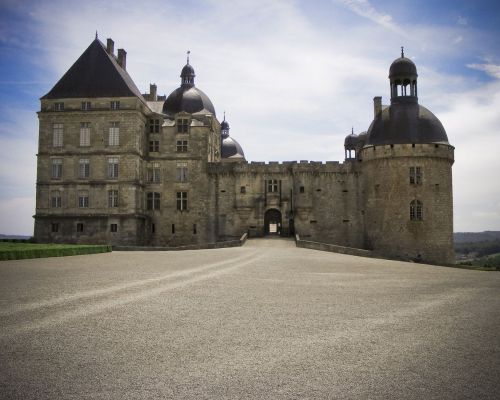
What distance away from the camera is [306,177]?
4516 centimetres

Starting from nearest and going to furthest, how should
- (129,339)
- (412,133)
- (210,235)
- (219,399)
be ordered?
(219,399)
(129,339)
(412,133)
(210,235)

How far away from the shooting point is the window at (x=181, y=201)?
147ft

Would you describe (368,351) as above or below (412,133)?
below

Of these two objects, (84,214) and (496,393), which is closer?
(496,393)

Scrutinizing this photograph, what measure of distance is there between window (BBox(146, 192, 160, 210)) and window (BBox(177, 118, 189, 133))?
6756 mm

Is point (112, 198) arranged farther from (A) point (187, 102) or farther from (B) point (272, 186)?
(B) point (272, 186)

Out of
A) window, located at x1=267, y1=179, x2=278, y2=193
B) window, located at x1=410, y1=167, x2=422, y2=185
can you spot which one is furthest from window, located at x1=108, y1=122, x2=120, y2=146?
window, located at x1=410, y1=167, x2=422, y2=185

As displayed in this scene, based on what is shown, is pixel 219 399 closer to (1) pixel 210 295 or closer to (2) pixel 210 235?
(1) pixel 210 295

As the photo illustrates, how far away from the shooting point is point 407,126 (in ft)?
136

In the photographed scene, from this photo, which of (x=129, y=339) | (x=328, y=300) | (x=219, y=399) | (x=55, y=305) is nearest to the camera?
(x=219, y=399)

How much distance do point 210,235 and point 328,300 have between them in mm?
32978

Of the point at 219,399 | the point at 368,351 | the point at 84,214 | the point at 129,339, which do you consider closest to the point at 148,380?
the point at 219,399

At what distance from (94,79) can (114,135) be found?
600 cm

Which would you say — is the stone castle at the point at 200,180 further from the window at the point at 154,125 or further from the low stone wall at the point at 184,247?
the low stone wall at the point at 184,247
